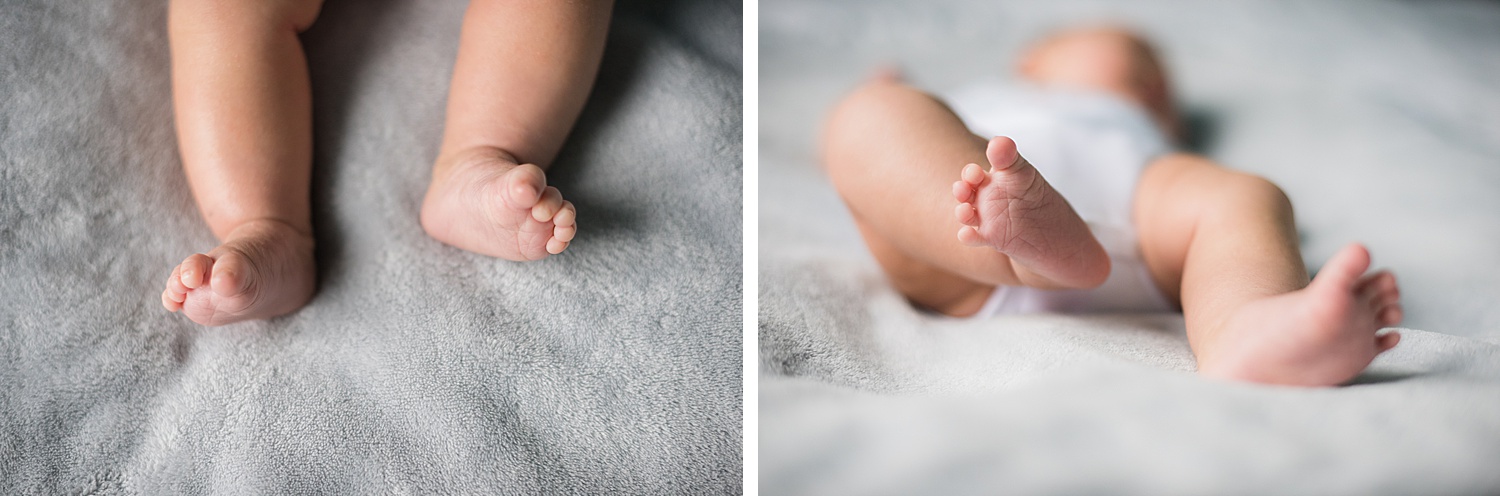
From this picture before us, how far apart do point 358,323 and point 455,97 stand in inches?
7.7

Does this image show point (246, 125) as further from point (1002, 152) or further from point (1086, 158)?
point (1086, 158)

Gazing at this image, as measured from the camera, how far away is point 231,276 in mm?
564

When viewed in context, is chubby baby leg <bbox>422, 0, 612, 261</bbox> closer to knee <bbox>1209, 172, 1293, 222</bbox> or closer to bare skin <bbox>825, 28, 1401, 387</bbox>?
bare skin <bbox>825, 28, 1401, 387</bbox>

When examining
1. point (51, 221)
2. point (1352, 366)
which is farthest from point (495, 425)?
point (1352, 366)

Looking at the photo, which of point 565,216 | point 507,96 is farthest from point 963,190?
point 507,96

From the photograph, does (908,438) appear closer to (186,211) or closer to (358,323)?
(358,323)

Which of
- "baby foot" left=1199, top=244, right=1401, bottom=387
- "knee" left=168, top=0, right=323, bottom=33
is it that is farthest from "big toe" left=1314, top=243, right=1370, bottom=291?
"knee" left=168, top=0, right=323, bottom=33

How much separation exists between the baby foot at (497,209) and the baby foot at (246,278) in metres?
0.09

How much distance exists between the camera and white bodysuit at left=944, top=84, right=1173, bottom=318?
2.19 ft

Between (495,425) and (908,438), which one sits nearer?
(908,438)

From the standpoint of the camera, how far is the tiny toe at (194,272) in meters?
0.56

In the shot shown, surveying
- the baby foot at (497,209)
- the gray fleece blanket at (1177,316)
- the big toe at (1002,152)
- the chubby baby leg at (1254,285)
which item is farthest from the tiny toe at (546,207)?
the chubby baby leg at (1254,285)

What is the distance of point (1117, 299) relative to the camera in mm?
667

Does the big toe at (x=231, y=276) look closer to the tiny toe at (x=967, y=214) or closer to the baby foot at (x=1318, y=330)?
the tiny toe at (x=967, y=214)
